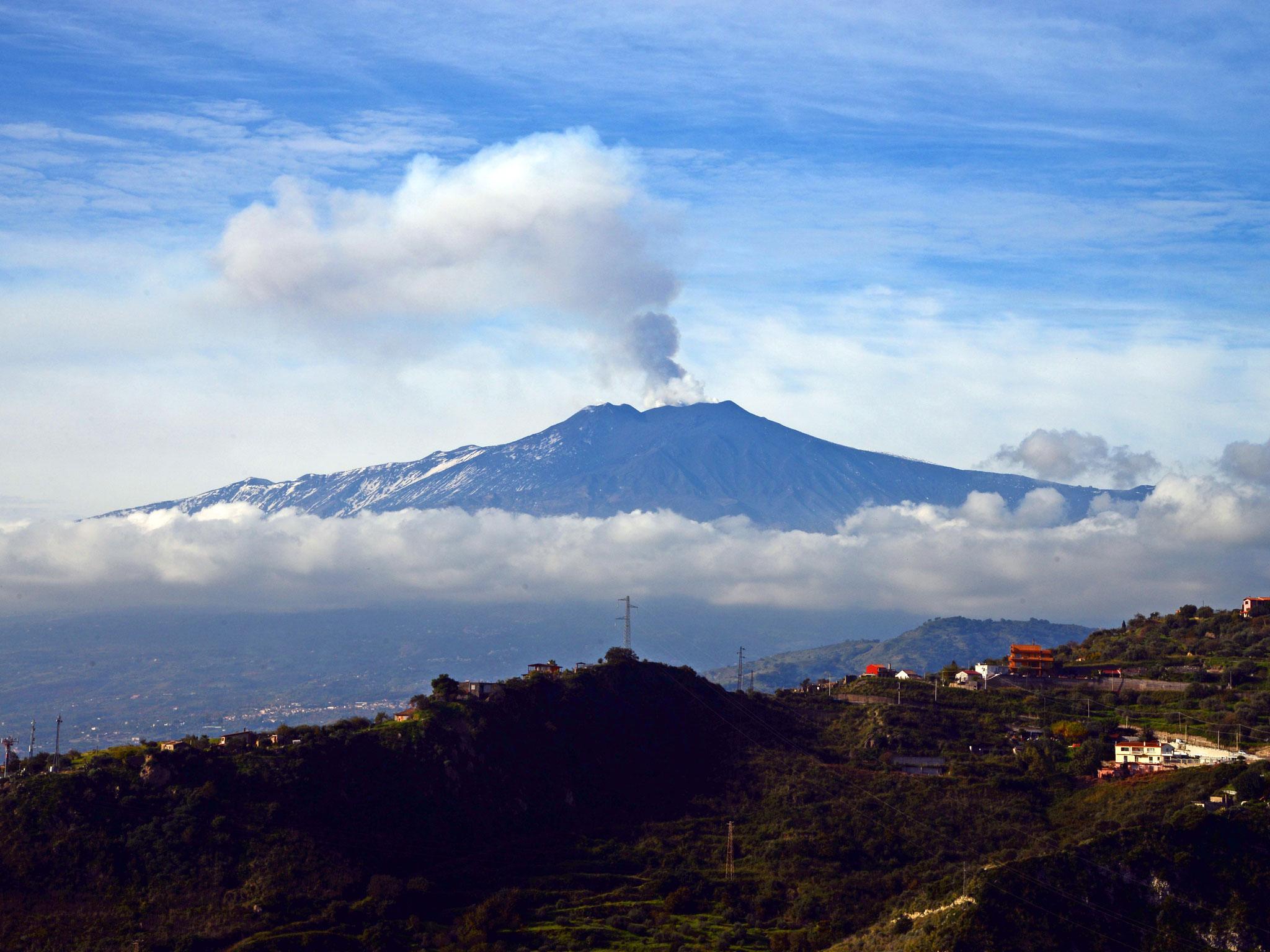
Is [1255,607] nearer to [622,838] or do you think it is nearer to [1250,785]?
[1250,785]

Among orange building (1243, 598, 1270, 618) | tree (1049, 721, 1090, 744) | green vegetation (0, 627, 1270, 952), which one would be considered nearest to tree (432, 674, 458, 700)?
green vegetation (0, 627, 1270, 952)

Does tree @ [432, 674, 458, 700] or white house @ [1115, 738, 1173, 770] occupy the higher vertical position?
tree @ [432, 674, 458, 700]

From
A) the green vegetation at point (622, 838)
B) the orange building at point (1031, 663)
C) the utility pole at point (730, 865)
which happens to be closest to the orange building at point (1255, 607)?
the orange building at point (1031, 663)

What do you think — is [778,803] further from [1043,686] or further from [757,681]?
[757,681]

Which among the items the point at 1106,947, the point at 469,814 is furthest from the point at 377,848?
the point at 1106,947

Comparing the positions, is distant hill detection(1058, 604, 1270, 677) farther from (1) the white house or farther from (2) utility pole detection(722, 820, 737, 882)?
(2) utility pole detection(722, 820, 737, 882)

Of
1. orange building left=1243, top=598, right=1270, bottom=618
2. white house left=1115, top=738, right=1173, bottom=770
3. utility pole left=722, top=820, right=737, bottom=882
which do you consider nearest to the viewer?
utility pole left=722, top=820, right=737, bottom=882

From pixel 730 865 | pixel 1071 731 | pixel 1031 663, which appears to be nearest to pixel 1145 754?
pixel 1071 731
